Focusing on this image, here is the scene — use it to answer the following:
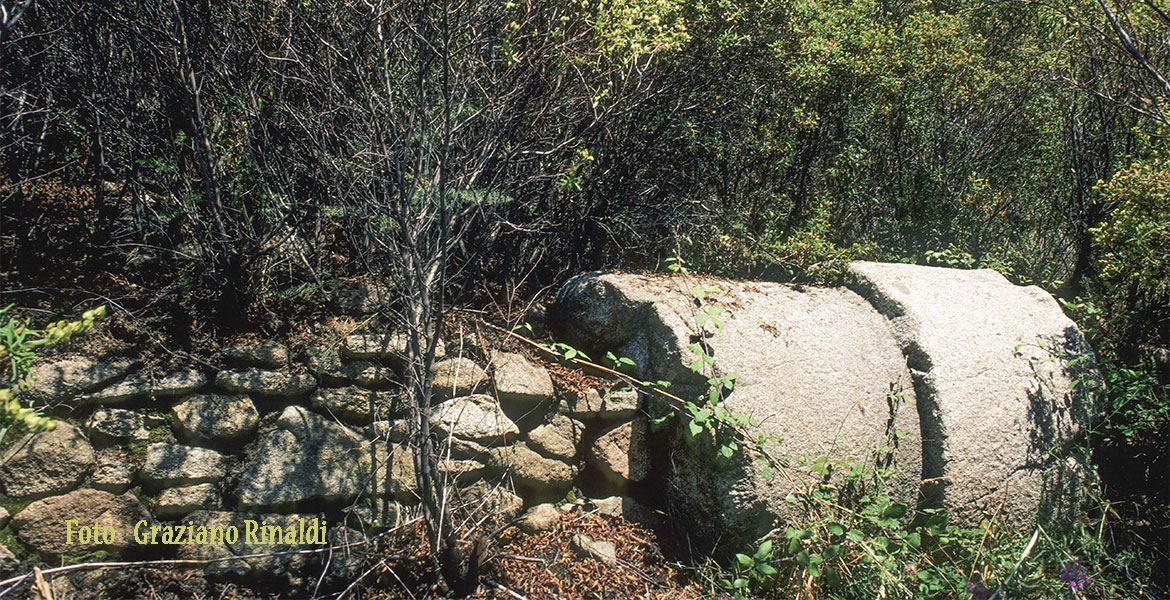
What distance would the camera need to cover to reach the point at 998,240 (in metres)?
6.47

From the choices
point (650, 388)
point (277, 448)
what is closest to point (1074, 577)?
point (650, 388)

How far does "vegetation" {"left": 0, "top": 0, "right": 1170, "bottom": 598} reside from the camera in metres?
3.16

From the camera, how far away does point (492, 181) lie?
129 inches

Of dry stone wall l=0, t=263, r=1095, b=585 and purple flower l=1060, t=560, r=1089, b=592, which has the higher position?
dry stone wall l=0, t=263, r=1095, b=585

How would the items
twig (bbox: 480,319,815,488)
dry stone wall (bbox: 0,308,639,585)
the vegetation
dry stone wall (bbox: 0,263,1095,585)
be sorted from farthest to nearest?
1. twig (bbox: 480,319,815,488)
2. the vegetation
3. dry stone wall (bbox: 0,263,1095,585)
4. dry stone wall (bbox: 0,308,639,585)

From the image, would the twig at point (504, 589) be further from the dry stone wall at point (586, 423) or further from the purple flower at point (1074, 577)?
the purple flower at point (1074, 577)

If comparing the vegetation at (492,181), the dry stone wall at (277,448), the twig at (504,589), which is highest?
the vegetation at (492,181)

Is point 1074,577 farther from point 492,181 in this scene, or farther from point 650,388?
point 492,181

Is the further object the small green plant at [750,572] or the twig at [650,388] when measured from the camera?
the twig at [650,388]

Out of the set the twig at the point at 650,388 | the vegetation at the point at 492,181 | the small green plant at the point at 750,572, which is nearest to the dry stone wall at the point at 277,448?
the twig at the point at 650,388

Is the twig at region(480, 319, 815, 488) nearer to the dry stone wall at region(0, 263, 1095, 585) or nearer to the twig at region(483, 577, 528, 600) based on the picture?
the dry stone wall at region(0, 263, 1095, 585)

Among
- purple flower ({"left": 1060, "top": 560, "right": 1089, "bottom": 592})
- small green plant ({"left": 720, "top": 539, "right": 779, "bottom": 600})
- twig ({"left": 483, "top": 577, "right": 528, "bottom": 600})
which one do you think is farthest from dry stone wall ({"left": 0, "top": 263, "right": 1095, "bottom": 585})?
purple flower ({"left": 1060, "top": 560, "right": 1089, "bottom": 592})

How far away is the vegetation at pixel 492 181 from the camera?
10.4ft

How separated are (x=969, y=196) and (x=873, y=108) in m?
1.24
